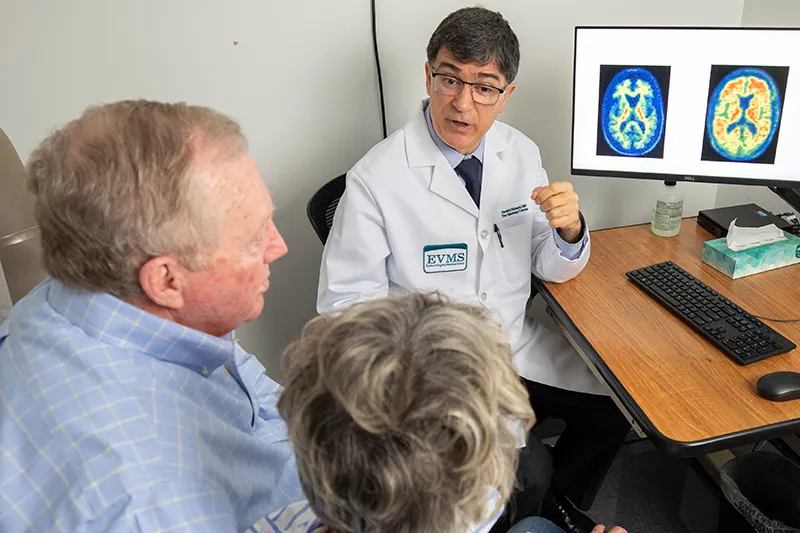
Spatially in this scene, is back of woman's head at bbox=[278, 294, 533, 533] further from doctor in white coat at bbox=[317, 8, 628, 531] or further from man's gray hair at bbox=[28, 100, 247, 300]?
doctor in white coat at bbox=[317, 8, 628, 531]

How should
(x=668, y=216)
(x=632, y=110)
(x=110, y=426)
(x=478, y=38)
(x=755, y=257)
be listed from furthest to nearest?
(x=668, y=216), (x=632, y=110), (x=755, y=257), (x=478, y=38), (x=110, y=426)

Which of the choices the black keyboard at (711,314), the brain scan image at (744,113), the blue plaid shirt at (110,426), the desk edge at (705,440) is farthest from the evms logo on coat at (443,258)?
the blue plaid shirt at (110,426)

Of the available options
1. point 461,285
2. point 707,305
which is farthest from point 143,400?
point 707,305

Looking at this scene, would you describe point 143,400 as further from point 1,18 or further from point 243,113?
point 1,18

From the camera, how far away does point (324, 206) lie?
1.64m

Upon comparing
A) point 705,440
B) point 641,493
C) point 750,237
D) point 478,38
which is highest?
point 478,38

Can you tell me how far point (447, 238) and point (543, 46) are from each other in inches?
28.4

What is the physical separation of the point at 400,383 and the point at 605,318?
96 cm

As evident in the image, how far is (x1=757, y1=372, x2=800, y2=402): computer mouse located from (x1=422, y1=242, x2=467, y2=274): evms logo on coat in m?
0.70

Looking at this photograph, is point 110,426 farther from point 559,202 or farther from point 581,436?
point 581,436

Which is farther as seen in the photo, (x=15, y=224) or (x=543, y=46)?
(x=543, y=46)

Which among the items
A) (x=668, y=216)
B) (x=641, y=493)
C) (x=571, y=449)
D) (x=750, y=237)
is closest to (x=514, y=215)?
(x=668, y=216)

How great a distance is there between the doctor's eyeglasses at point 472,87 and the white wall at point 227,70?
375mm

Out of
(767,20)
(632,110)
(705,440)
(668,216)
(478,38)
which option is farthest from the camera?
(767,20)
